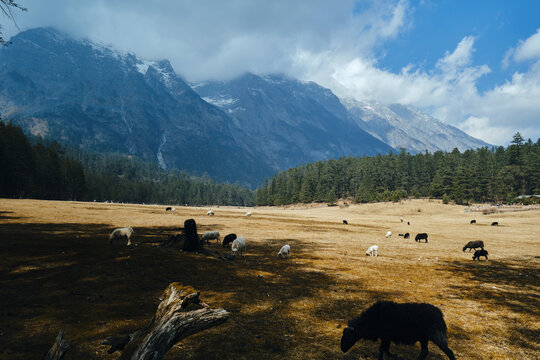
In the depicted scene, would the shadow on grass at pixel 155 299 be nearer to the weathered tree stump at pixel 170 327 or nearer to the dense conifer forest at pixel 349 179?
the weathered tree stump at pixel 170 327

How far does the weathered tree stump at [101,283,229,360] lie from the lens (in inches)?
203

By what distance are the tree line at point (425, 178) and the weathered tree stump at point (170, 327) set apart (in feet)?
394

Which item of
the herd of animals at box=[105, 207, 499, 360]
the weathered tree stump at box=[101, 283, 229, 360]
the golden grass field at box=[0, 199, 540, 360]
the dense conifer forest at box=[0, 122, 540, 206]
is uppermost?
the dense conifer forest at box=[0, 122, 540, 206]

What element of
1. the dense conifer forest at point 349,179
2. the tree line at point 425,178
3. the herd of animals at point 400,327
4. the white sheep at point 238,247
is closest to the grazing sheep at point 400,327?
the herd of animals at point 400,327

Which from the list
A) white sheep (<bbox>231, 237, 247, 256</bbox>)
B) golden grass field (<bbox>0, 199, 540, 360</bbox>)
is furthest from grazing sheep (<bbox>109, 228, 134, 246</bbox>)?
white sheep (<bbox>231, 237, 247, 256</bbox>)

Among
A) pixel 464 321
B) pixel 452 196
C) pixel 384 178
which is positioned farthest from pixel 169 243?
pixel 384 178

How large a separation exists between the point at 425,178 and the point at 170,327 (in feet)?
549

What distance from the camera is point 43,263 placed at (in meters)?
13.4

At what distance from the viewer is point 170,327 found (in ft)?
17.7

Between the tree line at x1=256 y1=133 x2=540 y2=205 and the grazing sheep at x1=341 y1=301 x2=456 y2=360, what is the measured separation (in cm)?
11639

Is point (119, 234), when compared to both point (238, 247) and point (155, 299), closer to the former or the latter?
point (238, 247)

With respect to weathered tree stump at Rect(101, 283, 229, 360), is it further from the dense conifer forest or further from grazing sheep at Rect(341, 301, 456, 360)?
the dense conifer forest

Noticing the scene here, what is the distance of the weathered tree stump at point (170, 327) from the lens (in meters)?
5.17

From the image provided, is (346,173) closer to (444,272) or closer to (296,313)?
(444,272)
